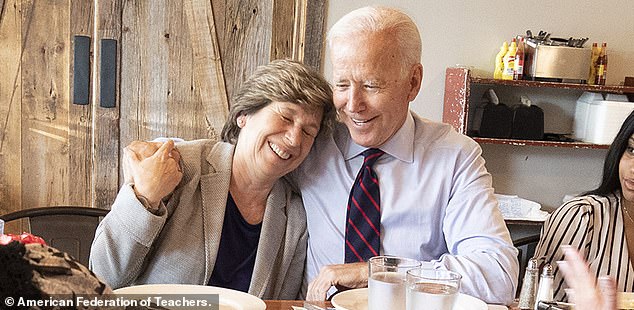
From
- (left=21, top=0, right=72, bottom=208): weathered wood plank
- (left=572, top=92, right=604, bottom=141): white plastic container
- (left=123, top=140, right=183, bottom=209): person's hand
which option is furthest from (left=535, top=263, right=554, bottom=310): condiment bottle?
(left=21, top=0, right=72, bottom=208): weathered wood plank

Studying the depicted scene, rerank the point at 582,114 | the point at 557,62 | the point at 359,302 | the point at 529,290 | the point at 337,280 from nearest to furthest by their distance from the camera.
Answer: the point at 359,302 → the point at 337,280 → the point at 529,290 → the point at 557,62 → the point at 582,114

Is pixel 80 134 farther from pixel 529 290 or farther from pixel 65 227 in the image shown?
pixel 529 290

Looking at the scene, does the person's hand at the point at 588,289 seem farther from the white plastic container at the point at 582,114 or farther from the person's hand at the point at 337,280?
the white plastic container at the point at 582,114

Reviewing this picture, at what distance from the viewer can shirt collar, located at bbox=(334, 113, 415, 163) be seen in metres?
2.13

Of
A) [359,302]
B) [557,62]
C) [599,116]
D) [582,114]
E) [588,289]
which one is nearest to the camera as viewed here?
[588,289]

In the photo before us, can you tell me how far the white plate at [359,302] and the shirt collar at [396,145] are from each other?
56 centimetres

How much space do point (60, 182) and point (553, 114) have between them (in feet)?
8.96

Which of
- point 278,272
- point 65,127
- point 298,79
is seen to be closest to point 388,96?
point 298,79

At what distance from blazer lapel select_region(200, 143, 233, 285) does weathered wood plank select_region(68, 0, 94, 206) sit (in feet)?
6.71

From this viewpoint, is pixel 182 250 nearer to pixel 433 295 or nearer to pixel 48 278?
pixel 433 295

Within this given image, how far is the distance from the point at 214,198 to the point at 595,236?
133 cm

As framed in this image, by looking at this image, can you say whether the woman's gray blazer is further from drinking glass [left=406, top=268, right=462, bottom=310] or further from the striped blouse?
the striped blouse

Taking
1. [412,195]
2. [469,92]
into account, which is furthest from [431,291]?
[469,92]

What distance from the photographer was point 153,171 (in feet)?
6.07
